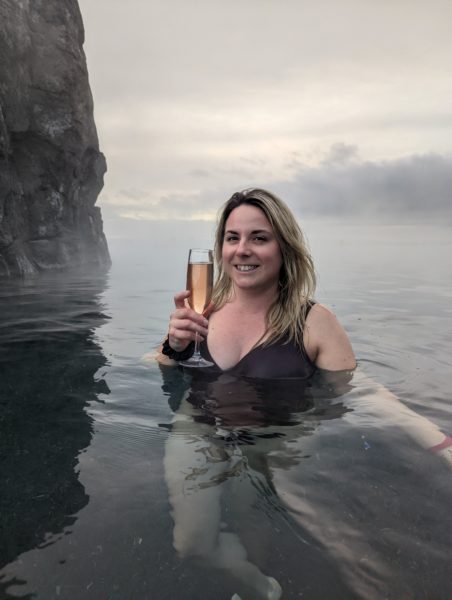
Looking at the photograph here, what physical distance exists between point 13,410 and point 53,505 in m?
1.68

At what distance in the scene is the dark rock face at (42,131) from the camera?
88.5 ft

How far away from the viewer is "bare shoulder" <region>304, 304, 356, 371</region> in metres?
3.58

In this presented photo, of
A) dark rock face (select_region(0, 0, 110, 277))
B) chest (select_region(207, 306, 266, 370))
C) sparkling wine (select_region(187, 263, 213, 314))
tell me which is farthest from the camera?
dark rock face (select_region(0, 0, 110, 277))

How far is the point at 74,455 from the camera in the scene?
2863 millimetres

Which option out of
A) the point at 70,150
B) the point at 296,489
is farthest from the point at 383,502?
the point at 70,150

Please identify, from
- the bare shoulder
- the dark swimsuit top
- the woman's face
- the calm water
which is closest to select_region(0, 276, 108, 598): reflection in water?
the calm water

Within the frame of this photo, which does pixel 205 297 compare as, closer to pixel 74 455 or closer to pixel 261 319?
pixel 261 319

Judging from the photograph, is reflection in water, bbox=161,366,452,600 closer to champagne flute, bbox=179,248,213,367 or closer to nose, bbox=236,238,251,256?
champagne flute, bbox=179,248,213,367

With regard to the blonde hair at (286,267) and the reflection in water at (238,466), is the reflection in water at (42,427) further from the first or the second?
the blonde hair at (286,267)

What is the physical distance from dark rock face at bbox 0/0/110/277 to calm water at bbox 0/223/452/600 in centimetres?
2355

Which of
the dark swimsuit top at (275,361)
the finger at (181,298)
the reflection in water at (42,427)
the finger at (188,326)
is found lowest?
the reflection in water at (42,427)

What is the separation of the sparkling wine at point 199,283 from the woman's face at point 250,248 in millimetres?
449

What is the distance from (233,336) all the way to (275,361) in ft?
1.29

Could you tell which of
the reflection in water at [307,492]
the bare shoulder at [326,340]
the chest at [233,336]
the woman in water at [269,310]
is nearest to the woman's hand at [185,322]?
the woman in water at [269,310]
